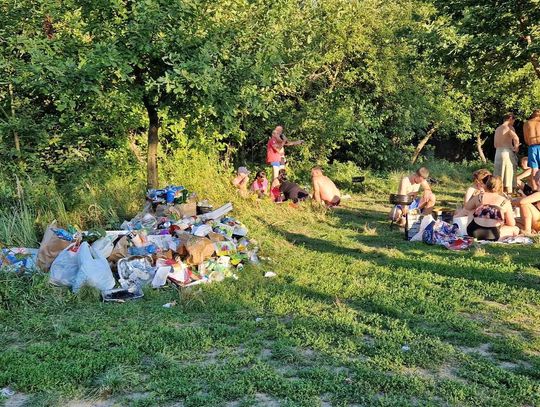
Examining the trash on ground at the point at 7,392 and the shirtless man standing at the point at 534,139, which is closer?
the trash on ground at the point at 7,392

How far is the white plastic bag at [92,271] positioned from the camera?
562cm

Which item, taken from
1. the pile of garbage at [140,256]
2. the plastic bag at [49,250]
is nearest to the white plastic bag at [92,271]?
the pile of garbage at [140,256]

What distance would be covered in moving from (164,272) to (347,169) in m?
9.65

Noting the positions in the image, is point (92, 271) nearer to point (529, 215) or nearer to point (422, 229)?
point (422, 229)

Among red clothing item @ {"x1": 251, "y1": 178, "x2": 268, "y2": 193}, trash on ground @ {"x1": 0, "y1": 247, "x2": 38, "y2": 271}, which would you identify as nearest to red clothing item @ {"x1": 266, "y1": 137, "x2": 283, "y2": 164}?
red clothing item @ {"x1": 251, "y1": 178, "x2": 268, "y2": 193}

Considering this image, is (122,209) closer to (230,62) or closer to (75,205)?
(75,205)

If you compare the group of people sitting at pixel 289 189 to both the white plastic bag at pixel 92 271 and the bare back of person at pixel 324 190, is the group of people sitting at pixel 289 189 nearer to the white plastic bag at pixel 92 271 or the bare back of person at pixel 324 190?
the bare back of person at pixel 324 190

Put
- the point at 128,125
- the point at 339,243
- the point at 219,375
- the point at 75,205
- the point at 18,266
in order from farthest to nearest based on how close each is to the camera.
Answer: the point at 128,125 → the point at 75,205 → the point at 339,243 → the point at 18,266 → the point at 219,375

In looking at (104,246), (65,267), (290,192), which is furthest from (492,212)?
(65,267)

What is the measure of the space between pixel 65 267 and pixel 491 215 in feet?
19.1

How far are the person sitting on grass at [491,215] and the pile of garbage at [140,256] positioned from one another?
10.8 ft

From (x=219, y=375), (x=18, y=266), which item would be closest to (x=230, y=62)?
(x=18, y=266)

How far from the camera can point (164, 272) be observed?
602 cm

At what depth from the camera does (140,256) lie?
20.6ft
